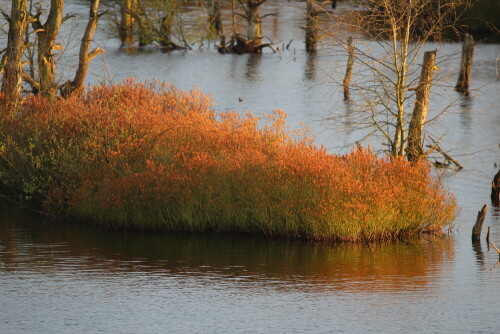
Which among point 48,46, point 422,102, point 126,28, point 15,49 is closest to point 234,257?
point 422,102

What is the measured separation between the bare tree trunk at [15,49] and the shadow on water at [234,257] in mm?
6728

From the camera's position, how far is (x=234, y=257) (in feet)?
57.5

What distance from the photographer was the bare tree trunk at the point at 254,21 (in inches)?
2416

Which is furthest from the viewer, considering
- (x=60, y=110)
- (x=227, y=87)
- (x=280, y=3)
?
(x=280, y=3)

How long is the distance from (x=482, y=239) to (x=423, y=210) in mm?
1395

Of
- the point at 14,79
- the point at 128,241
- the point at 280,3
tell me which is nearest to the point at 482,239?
the point at 128,241

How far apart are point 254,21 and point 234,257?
150 feet

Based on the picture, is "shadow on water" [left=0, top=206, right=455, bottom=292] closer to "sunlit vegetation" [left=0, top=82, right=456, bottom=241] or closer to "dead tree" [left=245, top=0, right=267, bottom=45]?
"sunlit vegetation" [left=0, top=82, right=456, bottom=241]

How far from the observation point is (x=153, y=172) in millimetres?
20094

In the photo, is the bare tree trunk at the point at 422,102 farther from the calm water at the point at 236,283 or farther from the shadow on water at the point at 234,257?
the shadow on water at the point at 234,257

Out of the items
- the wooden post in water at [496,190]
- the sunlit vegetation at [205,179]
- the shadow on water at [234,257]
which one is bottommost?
the wooden post in water at [496,190]

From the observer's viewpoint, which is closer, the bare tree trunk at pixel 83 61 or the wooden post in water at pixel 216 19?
the bare tree trunk at pixel 83 61

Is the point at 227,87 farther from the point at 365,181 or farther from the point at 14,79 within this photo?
the point at 365,181

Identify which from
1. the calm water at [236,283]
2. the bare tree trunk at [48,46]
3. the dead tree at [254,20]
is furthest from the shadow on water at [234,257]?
the dead tree at [254,20]
